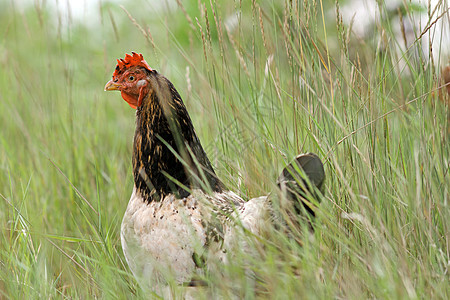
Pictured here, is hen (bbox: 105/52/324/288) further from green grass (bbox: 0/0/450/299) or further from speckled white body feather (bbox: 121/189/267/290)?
green grass (bbox: 0/0/450/299)

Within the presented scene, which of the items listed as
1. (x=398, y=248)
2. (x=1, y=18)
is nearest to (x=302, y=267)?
(x=398, y=248)

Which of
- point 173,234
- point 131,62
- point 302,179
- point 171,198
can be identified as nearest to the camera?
point 302,179

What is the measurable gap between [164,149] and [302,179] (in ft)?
2.75

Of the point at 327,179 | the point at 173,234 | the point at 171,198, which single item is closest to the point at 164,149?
the point at 171,198

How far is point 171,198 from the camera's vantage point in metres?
2.45

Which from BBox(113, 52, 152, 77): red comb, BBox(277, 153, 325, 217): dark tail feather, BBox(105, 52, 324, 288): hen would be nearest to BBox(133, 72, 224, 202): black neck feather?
BBox(105, 52, 324, 288): hen

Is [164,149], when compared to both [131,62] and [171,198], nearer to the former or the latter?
[171,198]

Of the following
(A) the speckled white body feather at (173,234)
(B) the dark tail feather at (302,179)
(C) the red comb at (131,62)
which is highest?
(C) the red comb at (131,62)

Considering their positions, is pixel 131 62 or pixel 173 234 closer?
pixel 173 234

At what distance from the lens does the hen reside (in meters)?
2.06

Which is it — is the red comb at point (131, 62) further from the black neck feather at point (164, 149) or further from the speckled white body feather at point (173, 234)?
the speckled white body feather at point (173, 234)

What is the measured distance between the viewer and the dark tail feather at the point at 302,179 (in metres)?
1.89

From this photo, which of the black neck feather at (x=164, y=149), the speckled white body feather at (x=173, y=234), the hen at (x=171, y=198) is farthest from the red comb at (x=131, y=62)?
the speckled white body feather at (x=173, y=234)

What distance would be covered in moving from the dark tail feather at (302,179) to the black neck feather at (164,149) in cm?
58
